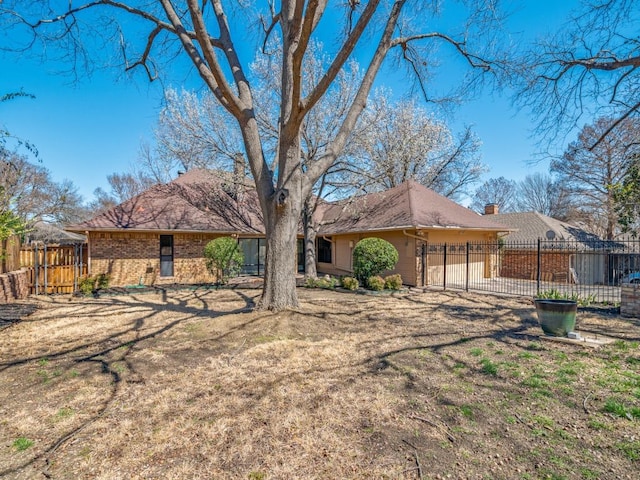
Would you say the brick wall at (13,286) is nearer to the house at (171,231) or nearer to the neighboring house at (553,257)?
the house at (171,231)

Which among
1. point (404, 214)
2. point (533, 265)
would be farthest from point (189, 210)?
point (533, 265)

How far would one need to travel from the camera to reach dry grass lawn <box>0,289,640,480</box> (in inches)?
100

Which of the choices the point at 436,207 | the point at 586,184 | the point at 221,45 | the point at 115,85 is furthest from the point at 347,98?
the point at 586,184

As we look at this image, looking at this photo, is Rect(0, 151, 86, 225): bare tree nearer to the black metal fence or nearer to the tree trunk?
the tree trunk

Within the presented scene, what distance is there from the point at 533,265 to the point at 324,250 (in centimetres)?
1117

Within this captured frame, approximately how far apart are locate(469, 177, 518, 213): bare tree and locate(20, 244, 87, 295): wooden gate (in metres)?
40.7

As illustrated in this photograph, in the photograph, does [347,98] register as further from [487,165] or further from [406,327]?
[487,165]

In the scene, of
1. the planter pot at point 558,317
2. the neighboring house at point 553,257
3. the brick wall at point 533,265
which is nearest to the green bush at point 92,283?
the planter pot at point 558,317

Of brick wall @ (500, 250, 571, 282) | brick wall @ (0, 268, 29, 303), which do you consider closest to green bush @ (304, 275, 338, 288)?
brick wall @ (0, 268, 29, 303)

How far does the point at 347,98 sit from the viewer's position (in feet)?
44.5

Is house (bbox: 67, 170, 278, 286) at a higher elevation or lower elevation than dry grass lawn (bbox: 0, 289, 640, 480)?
higher

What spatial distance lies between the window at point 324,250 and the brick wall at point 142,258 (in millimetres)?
7019

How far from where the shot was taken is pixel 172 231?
1307 centimetres

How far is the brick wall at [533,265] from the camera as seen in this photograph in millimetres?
17058
